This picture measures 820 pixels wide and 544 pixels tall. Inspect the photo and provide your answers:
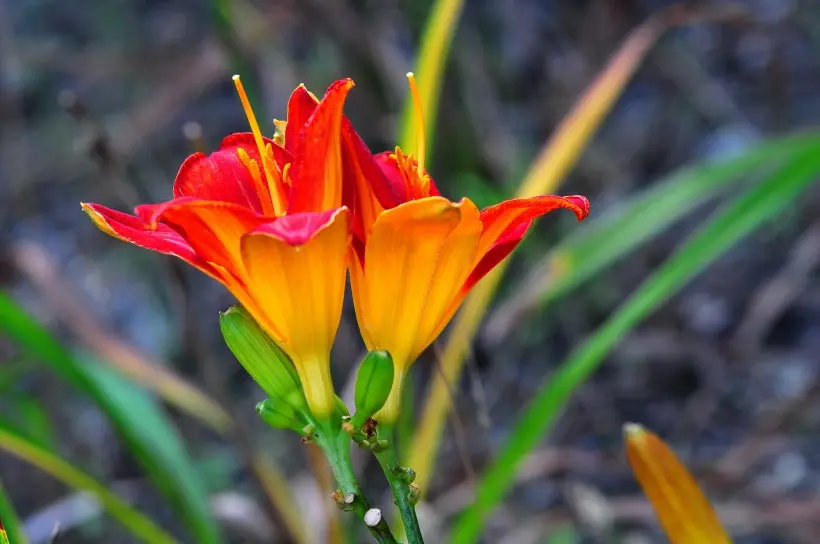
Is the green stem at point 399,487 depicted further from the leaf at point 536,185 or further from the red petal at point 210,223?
the leaf at point 536,185

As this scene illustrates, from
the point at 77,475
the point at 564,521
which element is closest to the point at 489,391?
the point at 564,521

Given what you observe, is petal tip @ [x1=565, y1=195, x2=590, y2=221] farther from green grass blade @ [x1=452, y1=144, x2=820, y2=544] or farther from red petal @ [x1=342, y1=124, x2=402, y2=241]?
green grass blade @ [x1=452, y1=144, x2=820, y2=544]

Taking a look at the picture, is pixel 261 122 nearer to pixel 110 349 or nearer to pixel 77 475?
pixel 110 349

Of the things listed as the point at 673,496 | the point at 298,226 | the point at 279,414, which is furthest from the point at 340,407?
the point at 673,496

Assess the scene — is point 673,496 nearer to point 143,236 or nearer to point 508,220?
point 508,220

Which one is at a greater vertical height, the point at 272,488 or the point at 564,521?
the point at 272,488

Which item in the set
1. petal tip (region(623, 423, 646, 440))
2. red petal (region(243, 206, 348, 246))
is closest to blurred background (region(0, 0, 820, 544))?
petal tip (region(623, 423, 646, 440))
